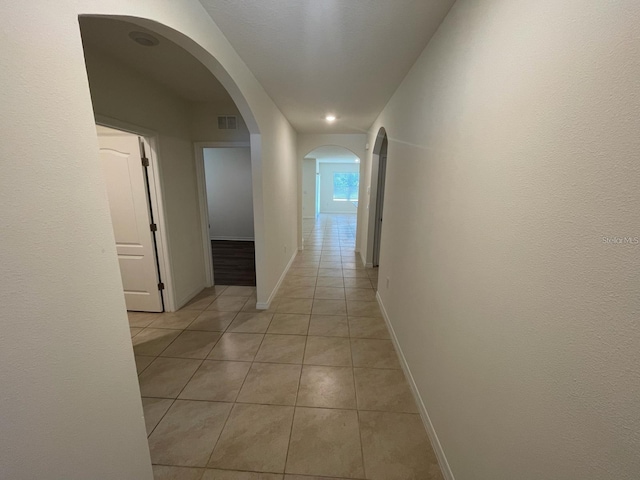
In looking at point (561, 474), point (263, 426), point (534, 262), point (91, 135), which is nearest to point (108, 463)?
point (263, 426)

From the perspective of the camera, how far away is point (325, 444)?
4.91ft

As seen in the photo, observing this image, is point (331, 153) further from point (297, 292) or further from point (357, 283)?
point (297, 292)

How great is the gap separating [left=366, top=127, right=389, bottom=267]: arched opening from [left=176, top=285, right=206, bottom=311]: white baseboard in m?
2.81

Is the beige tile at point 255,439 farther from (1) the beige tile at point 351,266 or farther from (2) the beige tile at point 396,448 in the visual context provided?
(1) the beige tile at point 351,266

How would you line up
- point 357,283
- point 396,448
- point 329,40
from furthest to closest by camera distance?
point 357,283, point 329,40, point 396,448

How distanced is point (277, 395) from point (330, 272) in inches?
105

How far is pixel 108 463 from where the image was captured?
2.97ft

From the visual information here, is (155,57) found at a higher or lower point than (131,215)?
higher

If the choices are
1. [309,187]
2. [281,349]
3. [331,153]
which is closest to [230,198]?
[331,153]

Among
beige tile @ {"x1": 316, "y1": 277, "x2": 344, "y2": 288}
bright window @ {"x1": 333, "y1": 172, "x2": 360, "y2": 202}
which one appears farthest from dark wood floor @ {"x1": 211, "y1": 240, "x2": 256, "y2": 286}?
bright window @ {"x1": 333, "y1": 172, "x2": 360, "y2": 202}

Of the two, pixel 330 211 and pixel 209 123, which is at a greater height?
pixel 209 123

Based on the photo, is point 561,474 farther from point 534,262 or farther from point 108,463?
point 108,463

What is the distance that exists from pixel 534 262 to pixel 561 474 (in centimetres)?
58

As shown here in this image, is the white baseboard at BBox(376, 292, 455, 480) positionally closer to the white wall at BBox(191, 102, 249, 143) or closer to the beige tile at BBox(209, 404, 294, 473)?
the beige tile at BBox(209, 404, 294, 473)
